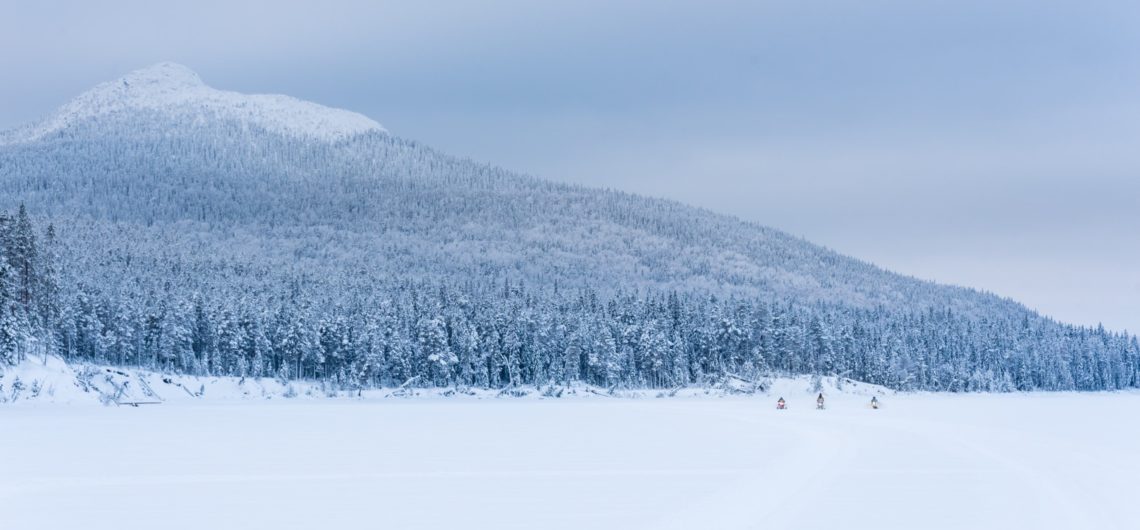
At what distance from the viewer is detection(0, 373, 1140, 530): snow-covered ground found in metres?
21.6

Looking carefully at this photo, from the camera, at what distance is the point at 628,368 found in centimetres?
12938

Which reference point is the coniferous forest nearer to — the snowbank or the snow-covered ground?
the snowbank

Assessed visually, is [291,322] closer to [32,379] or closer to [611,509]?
[32,379]

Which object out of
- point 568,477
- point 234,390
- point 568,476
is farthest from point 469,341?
point 568,477

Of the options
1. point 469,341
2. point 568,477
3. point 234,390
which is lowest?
point 568,477

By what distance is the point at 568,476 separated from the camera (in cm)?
2920

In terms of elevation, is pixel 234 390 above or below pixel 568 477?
above

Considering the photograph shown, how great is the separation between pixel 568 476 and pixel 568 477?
27cm

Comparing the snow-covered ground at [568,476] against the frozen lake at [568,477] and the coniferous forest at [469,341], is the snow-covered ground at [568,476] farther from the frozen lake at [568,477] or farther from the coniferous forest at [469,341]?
the coniferous forest at [469,341]

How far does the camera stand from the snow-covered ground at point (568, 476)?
2162 cm

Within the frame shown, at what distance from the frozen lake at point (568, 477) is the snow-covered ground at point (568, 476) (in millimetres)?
87

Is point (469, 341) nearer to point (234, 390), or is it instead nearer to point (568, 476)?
point (234, 390)

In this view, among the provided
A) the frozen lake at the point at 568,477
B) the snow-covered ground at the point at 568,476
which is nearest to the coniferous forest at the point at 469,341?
the frozen lake at the point at 568,477

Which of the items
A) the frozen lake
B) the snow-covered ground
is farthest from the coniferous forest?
the snow-covered ground
